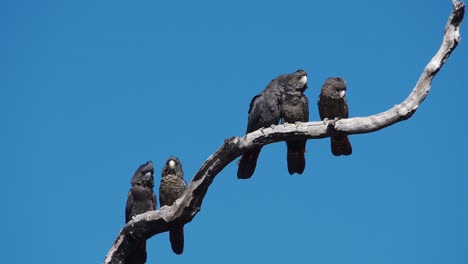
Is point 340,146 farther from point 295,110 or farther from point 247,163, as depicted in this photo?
point 247,163

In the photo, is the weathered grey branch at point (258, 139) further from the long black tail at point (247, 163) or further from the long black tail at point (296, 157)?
the long black tail at point (296, 157)

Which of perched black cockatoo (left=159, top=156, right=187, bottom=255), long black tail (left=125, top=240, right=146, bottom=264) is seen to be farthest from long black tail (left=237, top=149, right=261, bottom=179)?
long black tail (left=125, top=240, right=146, bottom=264)

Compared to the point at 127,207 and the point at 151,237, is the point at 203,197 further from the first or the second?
the point at 127,207

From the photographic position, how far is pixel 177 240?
36.9 feet

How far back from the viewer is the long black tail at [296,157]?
11.3m

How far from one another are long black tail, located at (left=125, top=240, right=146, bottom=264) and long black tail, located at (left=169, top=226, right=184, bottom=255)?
0.39 m

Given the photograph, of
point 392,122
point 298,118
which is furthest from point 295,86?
point 392,122

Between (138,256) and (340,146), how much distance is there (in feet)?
10.4

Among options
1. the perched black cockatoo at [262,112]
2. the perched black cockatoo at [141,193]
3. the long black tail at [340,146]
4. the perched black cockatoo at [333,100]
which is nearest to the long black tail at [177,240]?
the perched black cockatoo at [141,193]

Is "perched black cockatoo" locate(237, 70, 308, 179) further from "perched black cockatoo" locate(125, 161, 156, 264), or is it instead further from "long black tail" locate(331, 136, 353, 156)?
"perched black cockatoo" locate(125, 161, 156, 264)

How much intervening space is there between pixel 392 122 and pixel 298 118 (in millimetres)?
1908

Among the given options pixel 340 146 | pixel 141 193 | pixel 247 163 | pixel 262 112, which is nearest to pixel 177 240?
pixel 141 193

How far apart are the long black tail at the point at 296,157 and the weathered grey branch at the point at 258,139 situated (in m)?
0.96

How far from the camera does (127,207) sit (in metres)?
11.9
